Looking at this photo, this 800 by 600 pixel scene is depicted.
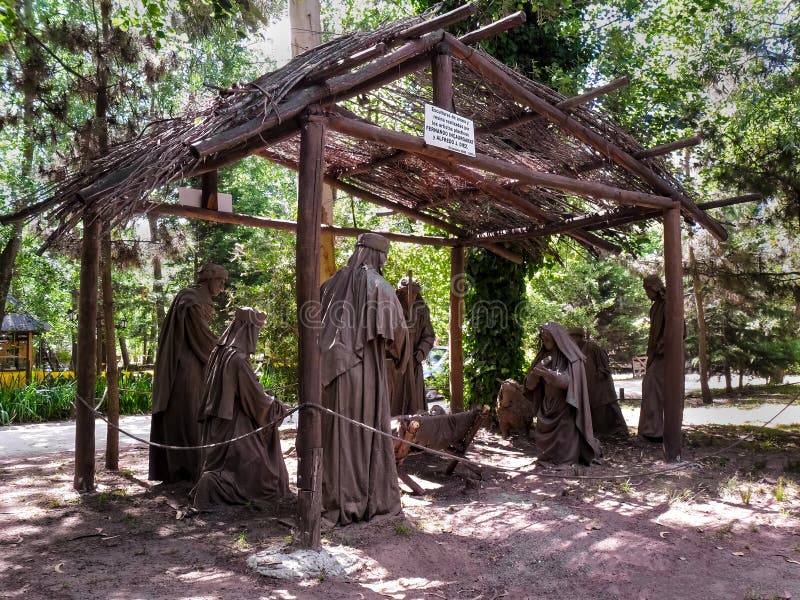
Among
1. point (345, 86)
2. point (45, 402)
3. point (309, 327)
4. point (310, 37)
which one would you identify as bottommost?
point (45, 402)

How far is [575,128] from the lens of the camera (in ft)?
23.3

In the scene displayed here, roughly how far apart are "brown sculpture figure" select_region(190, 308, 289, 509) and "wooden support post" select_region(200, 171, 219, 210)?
4.86ft

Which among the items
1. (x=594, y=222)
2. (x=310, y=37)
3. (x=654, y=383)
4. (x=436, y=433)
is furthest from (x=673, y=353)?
(x=310, y=37)

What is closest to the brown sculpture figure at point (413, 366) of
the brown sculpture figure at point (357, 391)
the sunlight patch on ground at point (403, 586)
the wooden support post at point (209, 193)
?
the wooden support post at point (209, 193)

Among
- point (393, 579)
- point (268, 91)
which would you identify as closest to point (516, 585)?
point (393, 579)

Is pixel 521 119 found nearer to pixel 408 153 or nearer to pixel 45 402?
pixel 408 153

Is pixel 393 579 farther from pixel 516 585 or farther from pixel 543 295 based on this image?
pixel 543 295

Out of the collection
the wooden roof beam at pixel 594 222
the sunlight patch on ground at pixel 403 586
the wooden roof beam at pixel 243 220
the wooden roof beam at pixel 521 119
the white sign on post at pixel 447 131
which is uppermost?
the wooden roof beam at pixel 521 119

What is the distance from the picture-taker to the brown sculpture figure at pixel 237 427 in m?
5.76

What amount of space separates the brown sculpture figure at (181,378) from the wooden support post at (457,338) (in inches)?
165

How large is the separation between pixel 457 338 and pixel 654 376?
2.79 metres

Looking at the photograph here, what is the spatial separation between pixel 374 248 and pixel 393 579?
2660mm

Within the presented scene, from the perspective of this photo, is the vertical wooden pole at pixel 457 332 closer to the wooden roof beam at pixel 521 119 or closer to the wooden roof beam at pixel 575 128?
the wooden roof beam at pixel 521 119

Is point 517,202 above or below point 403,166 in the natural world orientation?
below
